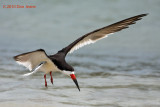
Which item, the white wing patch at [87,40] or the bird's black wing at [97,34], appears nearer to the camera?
the bird's black wing at [97,34]

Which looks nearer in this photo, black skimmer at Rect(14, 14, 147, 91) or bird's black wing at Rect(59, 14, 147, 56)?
black skimmer at Rect(14, 14, 147, 91)

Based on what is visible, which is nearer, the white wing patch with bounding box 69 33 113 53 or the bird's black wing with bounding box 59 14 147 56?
the bird's black wing with bounding box 59 14 147 56

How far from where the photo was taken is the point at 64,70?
6.82m

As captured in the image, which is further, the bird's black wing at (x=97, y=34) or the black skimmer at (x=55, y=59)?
the bird's black wing at (x=97, y=34)

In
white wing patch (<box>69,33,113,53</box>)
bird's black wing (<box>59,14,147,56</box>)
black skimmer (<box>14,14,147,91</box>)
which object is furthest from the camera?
white wing patch (<box>69,33,113,53</box>)

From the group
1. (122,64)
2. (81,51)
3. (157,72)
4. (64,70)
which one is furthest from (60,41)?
(64,70)

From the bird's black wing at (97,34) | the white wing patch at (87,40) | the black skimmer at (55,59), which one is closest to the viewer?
the black skimmer at (55,59)

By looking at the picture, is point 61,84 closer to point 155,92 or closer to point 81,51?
point 155,92

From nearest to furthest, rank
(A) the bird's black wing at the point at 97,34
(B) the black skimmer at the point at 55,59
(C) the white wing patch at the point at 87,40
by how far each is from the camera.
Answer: (B) the black skimmer at the point at 55,59 < (A) the bird's black wing at the point at 97,34 < (C) the white wing patch at the point at 87,40

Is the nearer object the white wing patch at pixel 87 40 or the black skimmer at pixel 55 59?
the black skimmer at pixel 55 59

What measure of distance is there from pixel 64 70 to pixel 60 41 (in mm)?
5728

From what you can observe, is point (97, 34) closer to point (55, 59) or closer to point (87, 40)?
point (87, 40)

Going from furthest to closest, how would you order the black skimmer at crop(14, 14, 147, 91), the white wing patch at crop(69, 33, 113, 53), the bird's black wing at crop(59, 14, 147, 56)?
1. the white wing patch at crop(69, 33, 113, 53)
2. the bird's black wing at crop(59, 14, 147, 56)
3. the black skimmer at crop(14, 14, 147, 91)

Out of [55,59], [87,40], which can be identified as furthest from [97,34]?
[55,59]
